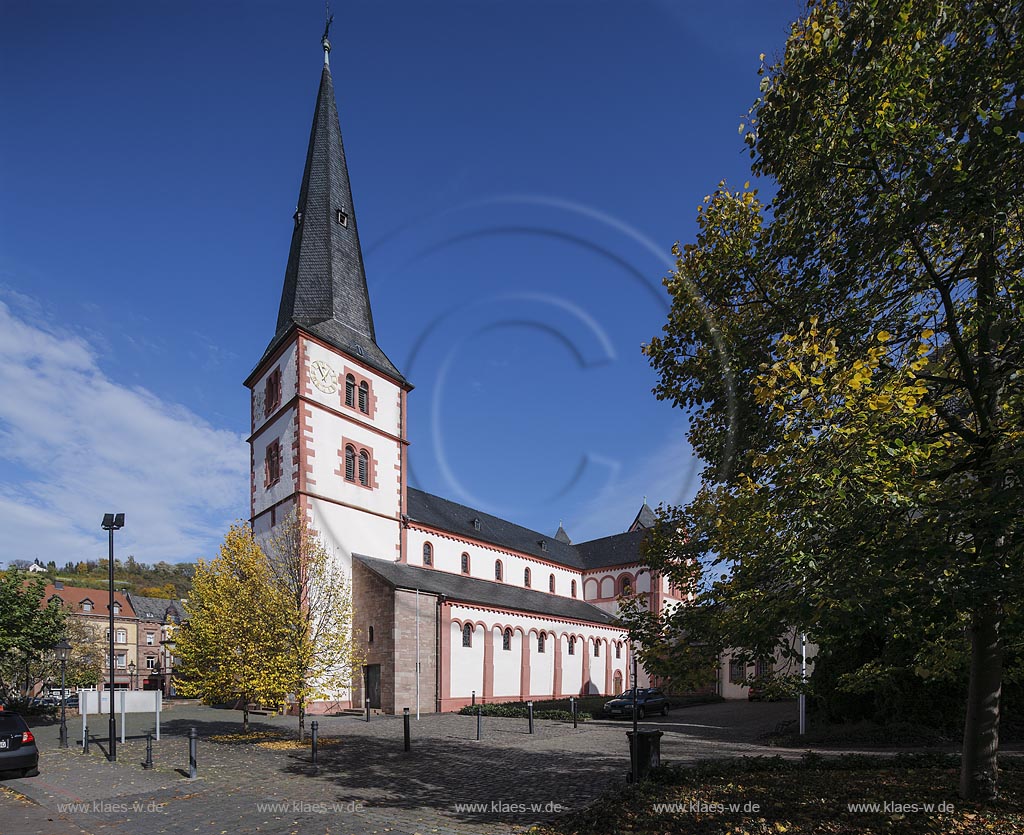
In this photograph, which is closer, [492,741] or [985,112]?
[985,112]

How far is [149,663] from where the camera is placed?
260ft

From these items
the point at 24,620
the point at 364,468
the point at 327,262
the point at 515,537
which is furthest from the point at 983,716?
the point at 515,537

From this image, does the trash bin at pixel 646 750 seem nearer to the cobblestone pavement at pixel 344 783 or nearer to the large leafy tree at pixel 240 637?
the cobblestone pavement at pixel 344 783

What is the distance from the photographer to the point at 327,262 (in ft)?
121

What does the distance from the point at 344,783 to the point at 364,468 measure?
23945 millimetres

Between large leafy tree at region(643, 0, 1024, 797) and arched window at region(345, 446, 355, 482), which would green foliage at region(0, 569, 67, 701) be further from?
large leafy tree at region(643, 0, 1024, 797)

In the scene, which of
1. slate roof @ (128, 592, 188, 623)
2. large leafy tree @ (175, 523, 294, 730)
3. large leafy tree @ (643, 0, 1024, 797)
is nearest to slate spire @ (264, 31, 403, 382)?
large leafy tree @ (175, 523, 294, 730)

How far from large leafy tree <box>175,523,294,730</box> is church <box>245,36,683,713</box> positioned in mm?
9263

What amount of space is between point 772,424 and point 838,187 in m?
3.28

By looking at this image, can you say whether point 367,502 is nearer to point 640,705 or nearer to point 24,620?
point 24,620

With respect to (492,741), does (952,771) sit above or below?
above

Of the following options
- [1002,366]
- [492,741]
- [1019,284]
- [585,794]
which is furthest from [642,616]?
[492,741]

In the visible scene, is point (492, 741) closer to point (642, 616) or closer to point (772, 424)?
point (642, 616)

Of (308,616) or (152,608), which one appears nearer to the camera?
(308,616)
